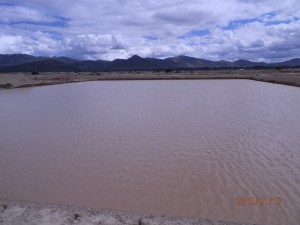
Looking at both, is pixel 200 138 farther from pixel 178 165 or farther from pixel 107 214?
pixel 107 214

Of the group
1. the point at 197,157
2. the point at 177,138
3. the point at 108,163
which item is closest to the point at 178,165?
the point at 197,157

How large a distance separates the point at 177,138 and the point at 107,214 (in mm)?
5241

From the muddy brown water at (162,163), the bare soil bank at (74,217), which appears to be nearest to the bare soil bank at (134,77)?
the muddy brown water at (162,163)

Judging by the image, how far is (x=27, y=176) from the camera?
6.68 meters

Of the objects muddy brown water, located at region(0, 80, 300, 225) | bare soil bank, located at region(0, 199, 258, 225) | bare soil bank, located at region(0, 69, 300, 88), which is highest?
bare soil bank, located at region(0, 199, 258, 225)
